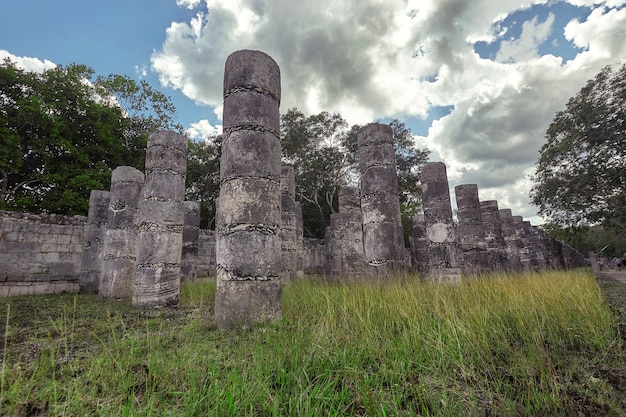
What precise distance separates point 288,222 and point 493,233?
10.2 metres

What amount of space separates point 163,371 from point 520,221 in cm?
2113

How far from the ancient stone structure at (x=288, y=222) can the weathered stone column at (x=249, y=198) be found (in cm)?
637

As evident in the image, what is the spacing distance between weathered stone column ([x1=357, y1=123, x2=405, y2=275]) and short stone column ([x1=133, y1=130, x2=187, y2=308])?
4.88 m

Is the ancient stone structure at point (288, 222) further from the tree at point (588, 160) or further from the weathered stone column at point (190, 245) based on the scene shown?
the tree at point (588, 160)

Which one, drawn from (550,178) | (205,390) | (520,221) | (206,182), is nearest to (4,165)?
(206,182)

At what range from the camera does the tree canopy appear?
15.8m

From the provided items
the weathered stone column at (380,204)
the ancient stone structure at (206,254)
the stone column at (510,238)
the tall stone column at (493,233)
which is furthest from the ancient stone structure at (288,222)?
the stone column at (510,238)

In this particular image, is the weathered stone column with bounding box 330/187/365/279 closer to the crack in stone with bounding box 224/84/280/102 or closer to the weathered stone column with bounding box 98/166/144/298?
the weathered stone column with bounding box 98/166/144/298

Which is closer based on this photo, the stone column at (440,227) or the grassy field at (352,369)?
the grassy field at (352,369)

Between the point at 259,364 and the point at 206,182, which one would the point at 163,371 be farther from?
the point at 206,182

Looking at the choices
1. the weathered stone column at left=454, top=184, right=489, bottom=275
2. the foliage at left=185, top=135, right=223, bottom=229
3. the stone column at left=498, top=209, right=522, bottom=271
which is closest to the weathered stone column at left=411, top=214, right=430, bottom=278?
the weathered stone column at left=454, top=184, right=489, bottom=275

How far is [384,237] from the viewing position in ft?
26.8

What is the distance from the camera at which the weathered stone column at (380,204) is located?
808 centimetres

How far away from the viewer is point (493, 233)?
48.9 feet
